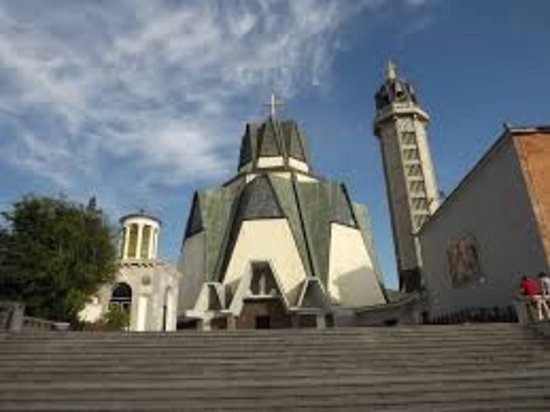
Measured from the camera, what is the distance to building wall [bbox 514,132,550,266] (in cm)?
1691

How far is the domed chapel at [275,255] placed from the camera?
1436 inches

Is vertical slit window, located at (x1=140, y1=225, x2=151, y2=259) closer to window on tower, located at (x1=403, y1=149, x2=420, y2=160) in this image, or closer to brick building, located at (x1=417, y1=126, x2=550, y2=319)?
brick building, located at (x1=417, y1=126, x2=550, y2=319)

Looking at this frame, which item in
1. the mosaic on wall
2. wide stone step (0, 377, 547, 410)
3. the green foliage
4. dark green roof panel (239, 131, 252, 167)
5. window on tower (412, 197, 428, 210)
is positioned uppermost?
dark green roof panel (239, 131, 252, 167)

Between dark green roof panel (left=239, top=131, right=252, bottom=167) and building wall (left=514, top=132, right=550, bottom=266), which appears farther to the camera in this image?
dark green roof panel (left=239, top=131, right=252, bottom=167)

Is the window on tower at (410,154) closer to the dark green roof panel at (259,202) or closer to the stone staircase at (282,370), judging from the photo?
the dark green roof panel at (259,202)

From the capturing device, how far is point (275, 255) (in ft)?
129

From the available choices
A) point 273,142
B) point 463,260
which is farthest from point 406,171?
point 463,260

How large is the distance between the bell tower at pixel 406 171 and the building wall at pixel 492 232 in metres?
22.2

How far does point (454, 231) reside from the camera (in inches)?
931

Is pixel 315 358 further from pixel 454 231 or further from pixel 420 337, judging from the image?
pixel 454 231

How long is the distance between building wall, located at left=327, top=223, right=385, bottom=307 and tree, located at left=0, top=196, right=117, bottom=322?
19731 millimetres

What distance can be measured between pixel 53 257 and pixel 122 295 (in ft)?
34.0

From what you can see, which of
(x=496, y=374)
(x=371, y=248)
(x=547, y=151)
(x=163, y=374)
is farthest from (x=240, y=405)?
(x=371, y=248)

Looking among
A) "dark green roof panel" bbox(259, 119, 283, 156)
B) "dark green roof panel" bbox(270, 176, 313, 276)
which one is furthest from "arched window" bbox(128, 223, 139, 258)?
"dark green roof panel" bbox(259, 119, 283, 156)
